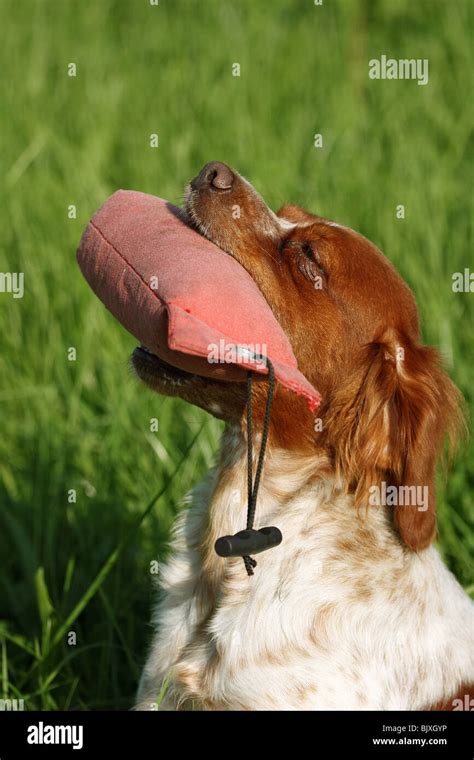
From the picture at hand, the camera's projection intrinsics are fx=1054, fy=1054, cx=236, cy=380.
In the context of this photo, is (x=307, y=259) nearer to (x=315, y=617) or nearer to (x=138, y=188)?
(x=315, y=617)

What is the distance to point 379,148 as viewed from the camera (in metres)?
7.11

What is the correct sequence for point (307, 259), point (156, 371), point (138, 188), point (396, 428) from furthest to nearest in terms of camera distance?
point (138, 188) → point (307, 259) → point (156, 371) → point (396, 428)

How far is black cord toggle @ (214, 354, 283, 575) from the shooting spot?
295 centimetres

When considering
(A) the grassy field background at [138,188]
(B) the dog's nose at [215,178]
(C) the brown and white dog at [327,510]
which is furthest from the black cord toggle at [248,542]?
(B) the dog's nose at [215,178]

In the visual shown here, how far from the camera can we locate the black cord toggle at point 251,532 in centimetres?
295

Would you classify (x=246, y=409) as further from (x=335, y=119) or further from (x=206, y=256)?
(x=335, y=119)

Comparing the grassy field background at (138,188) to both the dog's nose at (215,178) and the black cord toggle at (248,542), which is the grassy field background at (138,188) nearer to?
the black cord toggle at (248,542)

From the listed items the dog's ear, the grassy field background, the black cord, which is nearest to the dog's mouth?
the black cord

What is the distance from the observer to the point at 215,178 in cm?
342

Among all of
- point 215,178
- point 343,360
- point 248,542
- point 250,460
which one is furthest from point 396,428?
point 215,178

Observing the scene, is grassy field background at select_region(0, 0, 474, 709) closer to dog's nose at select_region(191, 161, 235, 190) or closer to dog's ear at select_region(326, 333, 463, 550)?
dog's ear at select_region(326, 333, 463, 550)

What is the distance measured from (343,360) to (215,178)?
28.4 inches
